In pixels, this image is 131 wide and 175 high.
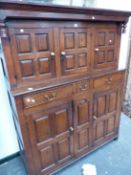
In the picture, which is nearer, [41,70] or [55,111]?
[41,70]

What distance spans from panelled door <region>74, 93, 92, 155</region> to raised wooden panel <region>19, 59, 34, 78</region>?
53 cm

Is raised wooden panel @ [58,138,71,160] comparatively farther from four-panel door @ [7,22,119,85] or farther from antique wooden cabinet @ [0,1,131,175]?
four-panel door @ [7,22,119,85]

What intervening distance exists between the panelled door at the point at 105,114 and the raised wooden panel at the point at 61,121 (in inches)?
14.3

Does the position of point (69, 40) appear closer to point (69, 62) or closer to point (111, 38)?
point (69, 62)

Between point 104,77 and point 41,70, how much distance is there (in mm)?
690

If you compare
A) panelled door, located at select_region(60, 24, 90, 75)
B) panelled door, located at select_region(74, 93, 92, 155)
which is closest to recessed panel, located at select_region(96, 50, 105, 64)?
panelled door, located at select_region(60, 24, 90, 75)

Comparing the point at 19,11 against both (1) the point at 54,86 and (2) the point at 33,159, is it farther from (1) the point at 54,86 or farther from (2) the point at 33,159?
(2) the point at 33,159

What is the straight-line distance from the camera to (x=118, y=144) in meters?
1.87

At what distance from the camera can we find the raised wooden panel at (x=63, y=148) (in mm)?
1394

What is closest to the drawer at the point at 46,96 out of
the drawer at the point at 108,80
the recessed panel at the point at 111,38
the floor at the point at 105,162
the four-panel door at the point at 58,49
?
the four-panel door at the point at 58,49

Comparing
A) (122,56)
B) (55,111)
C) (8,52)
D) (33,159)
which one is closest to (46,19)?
(8,52)

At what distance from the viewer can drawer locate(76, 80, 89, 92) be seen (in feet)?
4.28

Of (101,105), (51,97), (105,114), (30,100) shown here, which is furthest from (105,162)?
(30,100)

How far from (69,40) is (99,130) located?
3.65ft
